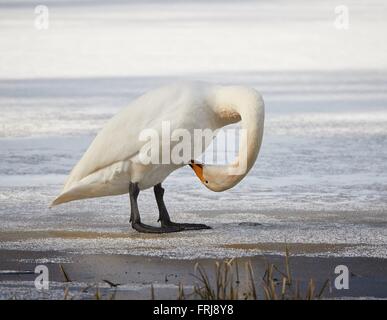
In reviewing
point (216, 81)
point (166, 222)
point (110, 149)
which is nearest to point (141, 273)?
point (166, 222)

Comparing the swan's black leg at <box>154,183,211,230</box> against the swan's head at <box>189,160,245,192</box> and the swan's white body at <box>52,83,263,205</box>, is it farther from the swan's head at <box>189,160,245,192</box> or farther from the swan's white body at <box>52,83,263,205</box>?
the swan's head at <box>189,160,245,192</box>

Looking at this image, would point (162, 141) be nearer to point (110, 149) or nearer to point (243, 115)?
point (110, 149)

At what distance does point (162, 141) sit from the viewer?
916 cm

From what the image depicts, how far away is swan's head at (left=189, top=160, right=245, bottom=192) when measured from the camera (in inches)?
368

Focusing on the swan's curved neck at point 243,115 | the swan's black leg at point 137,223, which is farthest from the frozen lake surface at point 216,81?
the swan's curved neck at point 243,115

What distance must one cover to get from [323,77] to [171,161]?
416 inches

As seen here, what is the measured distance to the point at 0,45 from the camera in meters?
23.7

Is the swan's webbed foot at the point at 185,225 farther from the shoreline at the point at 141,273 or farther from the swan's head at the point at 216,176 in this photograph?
the shoreline at the point at 141,273

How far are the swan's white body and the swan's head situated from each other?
22 cm

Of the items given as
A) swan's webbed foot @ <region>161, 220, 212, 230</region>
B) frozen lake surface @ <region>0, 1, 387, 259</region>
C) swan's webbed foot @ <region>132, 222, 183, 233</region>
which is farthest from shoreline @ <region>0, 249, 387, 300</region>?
swan's webbed foot @ <region>161, 220, 212, 230</region>

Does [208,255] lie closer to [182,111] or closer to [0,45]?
[182,111]

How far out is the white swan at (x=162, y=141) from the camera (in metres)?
9.12

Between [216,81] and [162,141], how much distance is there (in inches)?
352
